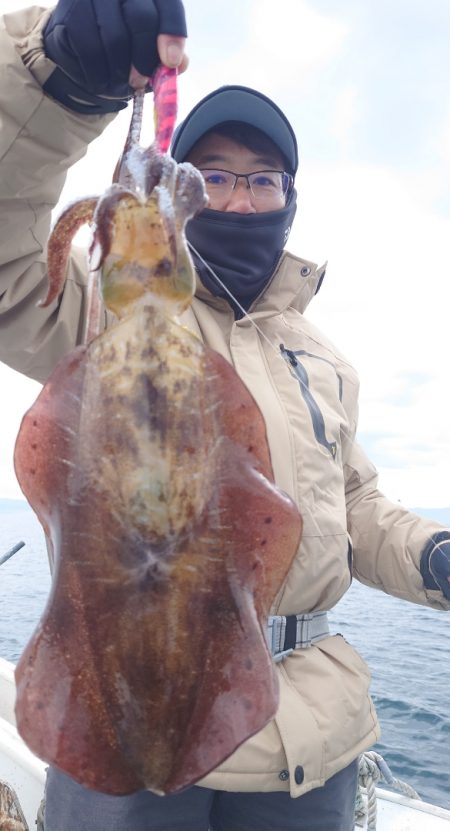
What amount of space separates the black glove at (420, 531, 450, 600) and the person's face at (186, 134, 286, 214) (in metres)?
2.32

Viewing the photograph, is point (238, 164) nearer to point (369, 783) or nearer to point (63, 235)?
point (63, 235)

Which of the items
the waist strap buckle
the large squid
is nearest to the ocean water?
the waist strap buckle

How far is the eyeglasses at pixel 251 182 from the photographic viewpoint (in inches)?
141

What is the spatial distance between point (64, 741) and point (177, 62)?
2.12 metres

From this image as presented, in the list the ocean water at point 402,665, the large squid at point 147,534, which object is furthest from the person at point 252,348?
the ocean water at point 402,665

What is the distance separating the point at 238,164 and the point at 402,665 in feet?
50.2

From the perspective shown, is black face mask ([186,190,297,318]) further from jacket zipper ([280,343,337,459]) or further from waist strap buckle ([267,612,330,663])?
waist strap buckle ([267,612,330,663])

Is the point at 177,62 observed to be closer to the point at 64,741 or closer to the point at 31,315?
the point at 31,315

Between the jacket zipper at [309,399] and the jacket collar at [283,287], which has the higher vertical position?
the jacket collar at [283,287]

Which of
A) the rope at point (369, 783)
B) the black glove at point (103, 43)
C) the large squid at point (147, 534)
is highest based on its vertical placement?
the black glove at point (103, 43)

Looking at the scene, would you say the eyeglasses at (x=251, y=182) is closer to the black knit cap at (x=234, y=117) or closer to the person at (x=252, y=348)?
the person at (x=252, y=348)

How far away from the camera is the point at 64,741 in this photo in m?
1.55

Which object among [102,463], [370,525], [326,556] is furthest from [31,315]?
[370,525]

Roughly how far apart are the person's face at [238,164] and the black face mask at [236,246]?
13 cm
